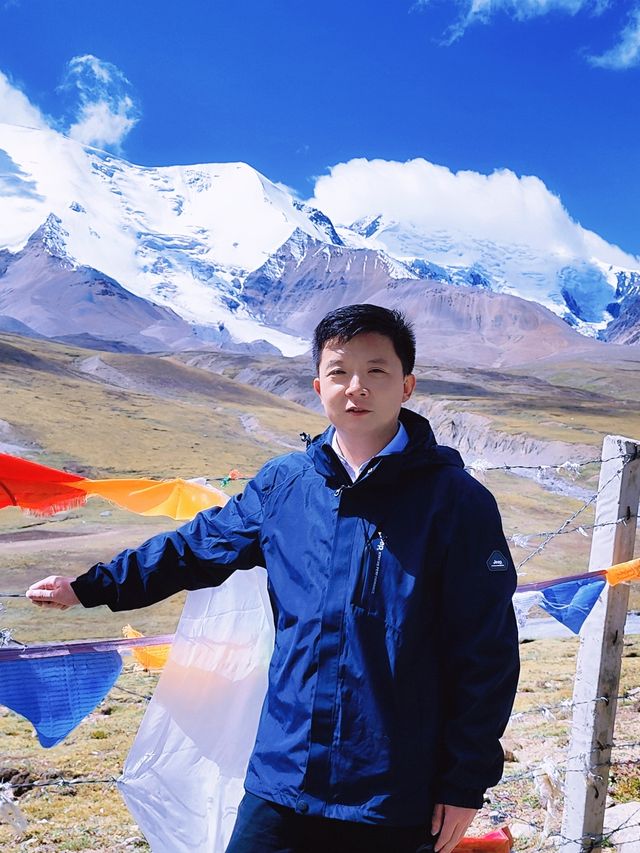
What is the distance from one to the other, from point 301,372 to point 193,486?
13072 centimetres

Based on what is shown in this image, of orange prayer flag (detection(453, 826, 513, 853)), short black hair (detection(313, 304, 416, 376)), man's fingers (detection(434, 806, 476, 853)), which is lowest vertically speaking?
orange prayer flag (detection(453, 826, 513, 853))

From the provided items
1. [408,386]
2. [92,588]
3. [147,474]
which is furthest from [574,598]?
[147,474]

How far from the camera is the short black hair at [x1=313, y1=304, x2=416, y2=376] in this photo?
8.00 feet

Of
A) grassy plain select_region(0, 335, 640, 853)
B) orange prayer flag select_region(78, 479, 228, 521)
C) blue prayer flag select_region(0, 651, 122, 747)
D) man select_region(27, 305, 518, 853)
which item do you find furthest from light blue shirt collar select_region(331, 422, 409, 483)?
orange prayer flag select_region(78, 479, 228, 521)

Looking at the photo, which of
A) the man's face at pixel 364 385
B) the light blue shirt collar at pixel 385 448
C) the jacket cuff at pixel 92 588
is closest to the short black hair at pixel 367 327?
the man's face at pixel 364 385

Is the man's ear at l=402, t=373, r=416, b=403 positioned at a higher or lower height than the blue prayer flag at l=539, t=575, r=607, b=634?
higher

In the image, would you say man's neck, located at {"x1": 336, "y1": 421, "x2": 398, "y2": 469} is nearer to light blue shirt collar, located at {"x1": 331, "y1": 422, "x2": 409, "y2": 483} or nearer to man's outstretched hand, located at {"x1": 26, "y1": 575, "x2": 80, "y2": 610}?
light blue shirt collar, located at {"x1": 331, "y1": 422, "x2": 409, "y2": 483}

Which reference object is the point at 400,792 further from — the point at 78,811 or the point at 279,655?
the point at 78,811

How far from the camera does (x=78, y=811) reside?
20.1 feet

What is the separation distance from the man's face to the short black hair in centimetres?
2

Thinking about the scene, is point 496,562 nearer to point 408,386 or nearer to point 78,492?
point 408,386

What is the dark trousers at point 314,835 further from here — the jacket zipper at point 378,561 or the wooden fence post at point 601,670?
the wooden fence post at point 601,670

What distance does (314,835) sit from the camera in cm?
212

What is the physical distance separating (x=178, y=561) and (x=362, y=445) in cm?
74
